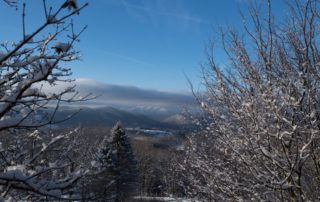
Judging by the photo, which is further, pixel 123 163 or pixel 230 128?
pixel 123 163

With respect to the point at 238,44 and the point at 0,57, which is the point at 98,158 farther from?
the point at 238,44

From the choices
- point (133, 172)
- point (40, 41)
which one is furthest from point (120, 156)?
point (40, 41)

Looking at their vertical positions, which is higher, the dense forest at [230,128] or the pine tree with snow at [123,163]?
the dense forest at [230,128]

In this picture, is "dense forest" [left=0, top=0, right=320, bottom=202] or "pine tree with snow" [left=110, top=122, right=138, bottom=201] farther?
"pine tree with snow" [left=110, top=122, right=138, bottom=201]

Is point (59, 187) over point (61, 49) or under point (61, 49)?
under

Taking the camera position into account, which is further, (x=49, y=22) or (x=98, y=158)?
(x=98, y=158)

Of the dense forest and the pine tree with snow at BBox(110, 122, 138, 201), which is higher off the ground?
the dense forest

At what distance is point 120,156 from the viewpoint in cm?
2081

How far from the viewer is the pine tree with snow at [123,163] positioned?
20458mm

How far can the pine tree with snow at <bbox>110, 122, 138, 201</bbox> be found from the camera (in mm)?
20458

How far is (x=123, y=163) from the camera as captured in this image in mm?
21156

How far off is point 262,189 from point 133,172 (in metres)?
20.2

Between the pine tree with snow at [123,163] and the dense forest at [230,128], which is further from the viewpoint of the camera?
the pine tree with snow at [123,163]

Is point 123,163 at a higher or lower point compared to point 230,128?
lower
